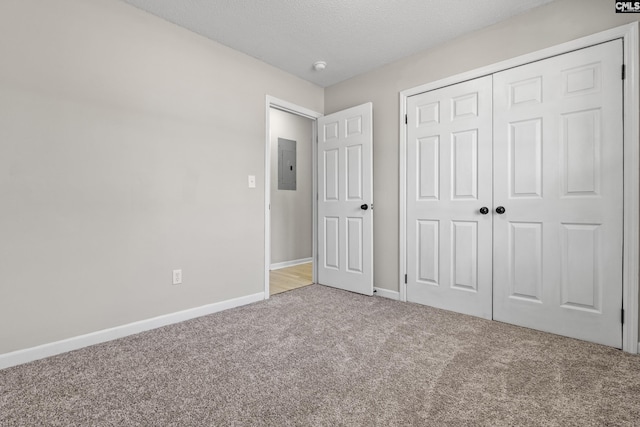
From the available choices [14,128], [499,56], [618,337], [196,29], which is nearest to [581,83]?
[499,56]

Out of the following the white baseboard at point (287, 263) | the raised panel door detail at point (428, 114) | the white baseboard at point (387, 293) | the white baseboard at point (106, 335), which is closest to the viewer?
the white baseboard at point (106, 335)

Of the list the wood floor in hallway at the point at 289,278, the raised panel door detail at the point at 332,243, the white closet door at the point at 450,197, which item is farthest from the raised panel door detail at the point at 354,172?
the wood floor in hallway at the point at 289,278

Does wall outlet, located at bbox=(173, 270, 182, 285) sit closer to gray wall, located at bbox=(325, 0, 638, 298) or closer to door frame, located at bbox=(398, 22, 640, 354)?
gray wall, located at bbox=(325, 0, 638, 298)

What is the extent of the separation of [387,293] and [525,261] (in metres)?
1.33

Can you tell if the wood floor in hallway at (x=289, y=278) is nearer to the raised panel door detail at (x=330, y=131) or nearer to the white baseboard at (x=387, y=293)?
the white baseboard at (x=387, y=293)

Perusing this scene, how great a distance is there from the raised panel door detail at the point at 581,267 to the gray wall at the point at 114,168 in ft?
8.83

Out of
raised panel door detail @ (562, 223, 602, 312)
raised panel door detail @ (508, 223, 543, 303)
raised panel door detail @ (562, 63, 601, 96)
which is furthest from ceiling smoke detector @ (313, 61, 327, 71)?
raised panel door detail @ (562, 223, 602, 312)

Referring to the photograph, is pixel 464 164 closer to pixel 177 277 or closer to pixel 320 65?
pixel 320 65

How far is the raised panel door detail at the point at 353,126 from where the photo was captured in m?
3.33

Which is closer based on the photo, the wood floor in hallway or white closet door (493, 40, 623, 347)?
white closet door (493, 40, 623, 347)

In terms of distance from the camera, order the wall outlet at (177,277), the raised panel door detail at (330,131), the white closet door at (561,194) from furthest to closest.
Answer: the raised panel door detail at (330,131), the wall outlet at (177,277), the white closet door at (561,194)

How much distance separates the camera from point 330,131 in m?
3.62

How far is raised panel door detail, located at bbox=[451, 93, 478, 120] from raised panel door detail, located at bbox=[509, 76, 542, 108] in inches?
10.7

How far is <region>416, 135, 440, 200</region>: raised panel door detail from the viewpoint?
2.84 metres
